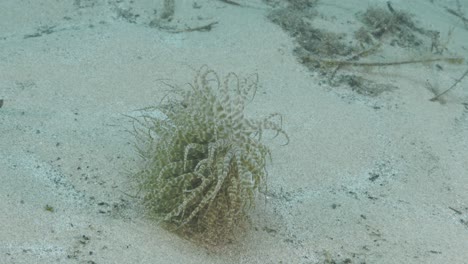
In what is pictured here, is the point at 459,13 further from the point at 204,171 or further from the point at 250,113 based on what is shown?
the point at 204,171

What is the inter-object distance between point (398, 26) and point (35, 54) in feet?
10.2

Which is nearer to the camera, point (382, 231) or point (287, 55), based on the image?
point (382, 231)

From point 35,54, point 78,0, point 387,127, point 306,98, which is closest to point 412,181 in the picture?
point 387,127

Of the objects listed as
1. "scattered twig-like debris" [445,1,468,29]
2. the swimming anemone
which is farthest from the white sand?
"scattered twig-like debris" [445,1,468,29]

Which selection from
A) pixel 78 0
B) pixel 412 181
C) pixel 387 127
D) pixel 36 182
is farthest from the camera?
pixel 78 0

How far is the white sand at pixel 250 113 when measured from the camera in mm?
2688

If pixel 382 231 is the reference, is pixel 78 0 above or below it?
above

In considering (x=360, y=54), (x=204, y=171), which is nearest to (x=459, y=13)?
(x=360, y=54)

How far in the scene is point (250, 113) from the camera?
3.98 m

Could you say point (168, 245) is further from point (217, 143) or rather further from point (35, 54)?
point (35, 54)

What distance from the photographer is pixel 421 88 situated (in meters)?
4.61

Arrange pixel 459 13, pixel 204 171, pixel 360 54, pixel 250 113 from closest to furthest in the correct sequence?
pixel 204 171
pixel 250 113
pixel 360 54
pixel 459 13

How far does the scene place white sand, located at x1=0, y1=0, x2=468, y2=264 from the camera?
2688 millimetres

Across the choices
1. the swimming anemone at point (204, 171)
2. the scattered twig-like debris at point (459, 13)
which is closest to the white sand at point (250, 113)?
the swimming anemone at point (204, 171)
